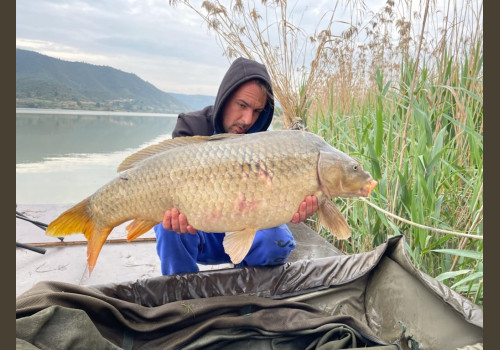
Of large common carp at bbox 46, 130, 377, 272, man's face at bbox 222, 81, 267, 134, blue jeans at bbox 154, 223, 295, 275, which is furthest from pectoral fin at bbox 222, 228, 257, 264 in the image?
man's face at bbox 222, 81, 267, 134

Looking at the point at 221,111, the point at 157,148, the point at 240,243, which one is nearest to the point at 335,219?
the point at 240,243

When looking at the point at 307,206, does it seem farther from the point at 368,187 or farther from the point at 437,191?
the point at 437,191

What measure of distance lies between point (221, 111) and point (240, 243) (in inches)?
27.0

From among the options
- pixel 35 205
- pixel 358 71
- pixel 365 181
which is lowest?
pixel 35 205

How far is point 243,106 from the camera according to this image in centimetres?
155

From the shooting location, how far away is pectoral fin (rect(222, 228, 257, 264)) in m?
1.08

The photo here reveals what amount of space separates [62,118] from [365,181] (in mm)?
24414

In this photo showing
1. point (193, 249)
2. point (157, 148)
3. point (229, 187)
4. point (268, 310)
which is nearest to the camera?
point (229, 187)

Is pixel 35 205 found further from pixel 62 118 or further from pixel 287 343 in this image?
pixel 62 118

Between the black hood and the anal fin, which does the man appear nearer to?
the black hood

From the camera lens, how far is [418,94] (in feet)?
6.61

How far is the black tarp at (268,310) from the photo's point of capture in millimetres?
1045

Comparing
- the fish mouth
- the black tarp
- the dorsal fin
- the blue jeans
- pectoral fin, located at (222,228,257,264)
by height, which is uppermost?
the dorsal fin

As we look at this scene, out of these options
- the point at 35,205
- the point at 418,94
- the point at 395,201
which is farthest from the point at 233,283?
the point at 35,205
